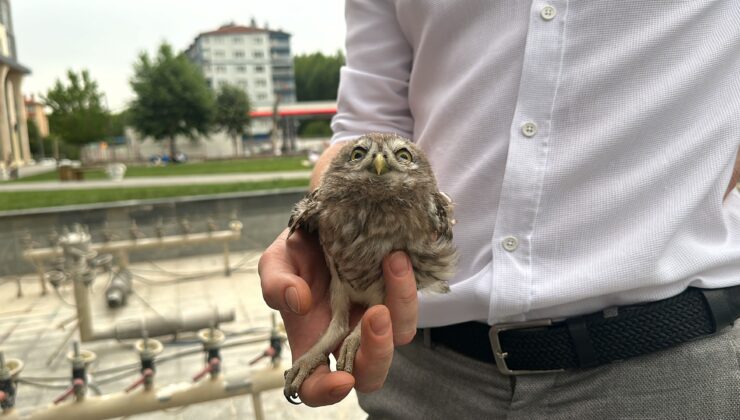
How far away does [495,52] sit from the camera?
4.20ft

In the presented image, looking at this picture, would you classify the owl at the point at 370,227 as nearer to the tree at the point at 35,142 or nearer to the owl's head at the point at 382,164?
the owl's head at the point at 382,164

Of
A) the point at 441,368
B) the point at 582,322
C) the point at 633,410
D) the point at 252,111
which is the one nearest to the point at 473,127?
the point at 582,322

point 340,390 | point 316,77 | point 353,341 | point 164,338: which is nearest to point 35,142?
point 316,77

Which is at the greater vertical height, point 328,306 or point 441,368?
point 328,306

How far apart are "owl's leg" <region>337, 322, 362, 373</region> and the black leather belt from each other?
1.10ft

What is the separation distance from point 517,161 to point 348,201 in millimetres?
397

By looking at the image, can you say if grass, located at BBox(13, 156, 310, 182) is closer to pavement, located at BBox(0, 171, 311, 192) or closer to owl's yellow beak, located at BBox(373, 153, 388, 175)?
pavement, located at BBox(0, 171, 311, 192)

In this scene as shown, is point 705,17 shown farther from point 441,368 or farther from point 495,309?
point 441,368

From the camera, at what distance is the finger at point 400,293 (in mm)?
1072

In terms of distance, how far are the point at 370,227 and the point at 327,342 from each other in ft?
0.99

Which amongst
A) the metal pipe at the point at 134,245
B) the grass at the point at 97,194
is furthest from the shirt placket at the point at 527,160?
the grass at the point at 97,194

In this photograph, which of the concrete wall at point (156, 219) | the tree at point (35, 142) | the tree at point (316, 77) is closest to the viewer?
the concrete wall at point (156, 219)

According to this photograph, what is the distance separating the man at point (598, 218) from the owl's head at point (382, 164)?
17 centimetres

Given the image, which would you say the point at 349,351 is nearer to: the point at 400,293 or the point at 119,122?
the point at 400,293
